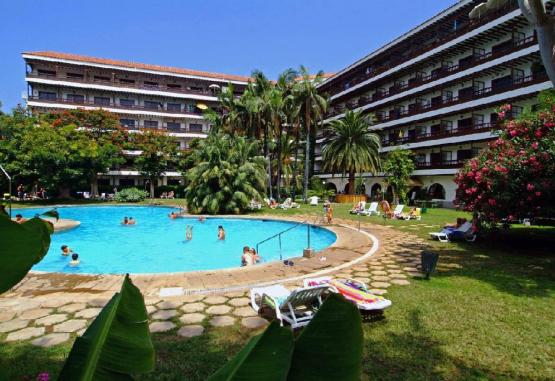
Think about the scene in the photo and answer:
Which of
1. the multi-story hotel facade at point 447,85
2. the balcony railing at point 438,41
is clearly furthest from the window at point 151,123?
the multi-story hotel facade at point 447,85

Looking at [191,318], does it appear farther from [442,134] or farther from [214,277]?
[442,134]

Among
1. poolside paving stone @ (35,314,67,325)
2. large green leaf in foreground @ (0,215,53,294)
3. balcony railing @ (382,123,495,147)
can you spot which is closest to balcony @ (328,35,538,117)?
balcony railing @ (382,123,495,147)

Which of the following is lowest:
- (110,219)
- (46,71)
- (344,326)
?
(110,219)

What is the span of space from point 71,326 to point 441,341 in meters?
5.06

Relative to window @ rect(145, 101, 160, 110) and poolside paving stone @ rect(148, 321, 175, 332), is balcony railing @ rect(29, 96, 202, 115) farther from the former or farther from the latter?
poolside paving stone @ rect(148, 321, 175, 332)

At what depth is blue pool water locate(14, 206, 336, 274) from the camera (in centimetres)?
1376

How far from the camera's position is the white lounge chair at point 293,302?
486 centimetres

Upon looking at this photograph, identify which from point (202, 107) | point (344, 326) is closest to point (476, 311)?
point (344, 326)

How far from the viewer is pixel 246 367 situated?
2.91ft

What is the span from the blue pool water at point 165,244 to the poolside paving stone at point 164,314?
811cm

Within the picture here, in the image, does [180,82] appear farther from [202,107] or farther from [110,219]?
[110,219]

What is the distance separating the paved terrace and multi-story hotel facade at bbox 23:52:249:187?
134 feet

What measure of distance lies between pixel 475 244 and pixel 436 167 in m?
24.2

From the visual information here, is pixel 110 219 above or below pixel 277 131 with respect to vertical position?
below
